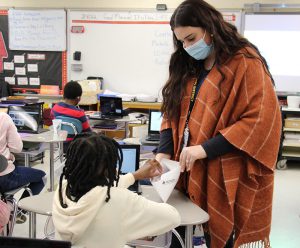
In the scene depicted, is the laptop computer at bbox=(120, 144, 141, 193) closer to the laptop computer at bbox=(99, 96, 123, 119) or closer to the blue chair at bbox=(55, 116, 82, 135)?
the blue chair at bbox=(55, 116, 82, 135)

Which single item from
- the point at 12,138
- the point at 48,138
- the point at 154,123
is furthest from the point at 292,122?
the point at 12,138

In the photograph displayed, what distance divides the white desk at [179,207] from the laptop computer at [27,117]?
190 centimetres

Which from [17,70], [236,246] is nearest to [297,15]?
[17,70]

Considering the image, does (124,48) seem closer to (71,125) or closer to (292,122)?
(71,125)

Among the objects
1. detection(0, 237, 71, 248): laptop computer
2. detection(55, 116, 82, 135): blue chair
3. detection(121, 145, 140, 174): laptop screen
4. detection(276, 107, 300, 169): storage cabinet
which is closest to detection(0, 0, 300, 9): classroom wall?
detection(276, 107, 300, 169): storage cabinet

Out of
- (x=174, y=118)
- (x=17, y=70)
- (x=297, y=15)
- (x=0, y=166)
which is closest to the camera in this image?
(x=174, y=118)

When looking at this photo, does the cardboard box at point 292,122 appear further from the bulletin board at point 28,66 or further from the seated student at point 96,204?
the seated student at point 96,204

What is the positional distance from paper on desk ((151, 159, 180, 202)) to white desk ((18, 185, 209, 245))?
82 millimetres

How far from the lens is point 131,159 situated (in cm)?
222

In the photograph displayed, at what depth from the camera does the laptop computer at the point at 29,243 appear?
98 cm

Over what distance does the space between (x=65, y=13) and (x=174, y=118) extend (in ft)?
16.4

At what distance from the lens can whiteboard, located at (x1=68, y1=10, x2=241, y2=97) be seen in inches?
231

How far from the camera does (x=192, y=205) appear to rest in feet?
5.06

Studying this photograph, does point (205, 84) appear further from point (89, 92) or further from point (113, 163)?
point (89, 92)
